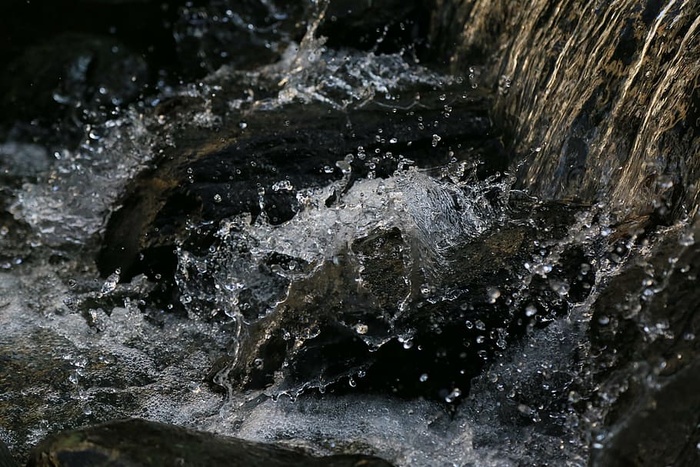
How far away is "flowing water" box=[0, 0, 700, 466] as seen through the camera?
2.69 meters

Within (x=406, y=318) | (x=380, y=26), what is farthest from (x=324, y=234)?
(x=380, y=26)

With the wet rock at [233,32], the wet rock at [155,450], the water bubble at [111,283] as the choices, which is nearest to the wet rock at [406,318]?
the wet rock at [155,450]

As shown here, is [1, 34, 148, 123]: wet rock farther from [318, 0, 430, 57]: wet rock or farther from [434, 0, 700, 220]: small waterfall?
[434, 0, 700, 220]: small waterfall

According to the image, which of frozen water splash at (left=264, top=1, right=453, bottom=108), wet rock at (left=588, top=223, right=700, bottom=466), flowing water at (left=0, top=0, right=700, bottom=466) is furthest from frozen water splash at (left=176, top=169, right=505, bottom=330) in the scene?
frozen water splash at (left=264, top=1, right=453, bottom=108)

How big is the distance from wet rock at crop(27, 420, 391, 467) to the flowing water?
0.83ft

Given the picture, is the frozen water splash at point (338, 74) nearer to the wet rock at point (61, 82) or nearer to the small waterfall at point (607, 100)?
the small waterfall at point (607, 100)

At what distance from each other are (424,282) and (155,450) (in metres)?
0.99

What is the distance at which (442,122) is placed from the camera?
371cm

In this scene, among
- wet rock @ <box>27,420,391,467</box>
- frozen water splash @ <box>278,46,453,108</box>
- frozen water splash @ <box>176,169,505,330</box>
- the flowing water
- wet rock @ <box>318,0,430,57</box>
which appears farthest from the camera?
wet rock @ <box>318,0,430,57</box>

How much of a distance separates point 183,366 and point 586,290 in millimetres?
1264

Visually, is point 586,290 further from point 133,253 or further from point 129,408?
point 133,253

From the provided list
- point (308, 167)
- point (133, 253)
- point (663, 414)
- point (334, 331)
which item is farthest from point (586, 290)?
point (133, 253)

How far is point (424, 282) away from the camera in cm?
290

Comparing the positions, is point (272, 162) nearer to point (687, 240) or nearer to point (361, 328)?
point (361, 328)
